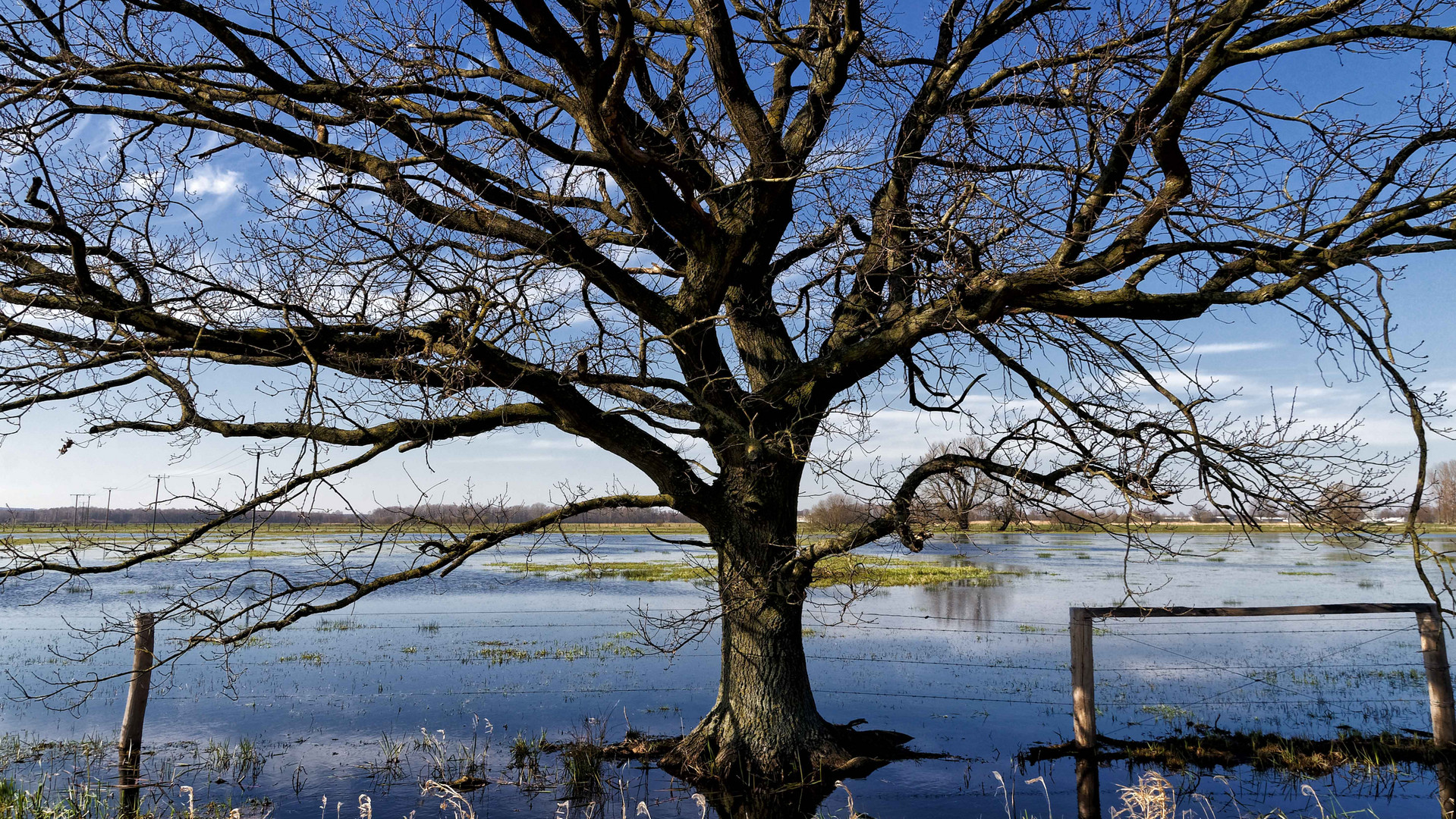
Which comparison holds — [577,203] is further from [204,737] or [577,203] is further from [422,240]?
[204,737]

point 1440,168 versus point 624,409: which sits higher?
point 1440,168

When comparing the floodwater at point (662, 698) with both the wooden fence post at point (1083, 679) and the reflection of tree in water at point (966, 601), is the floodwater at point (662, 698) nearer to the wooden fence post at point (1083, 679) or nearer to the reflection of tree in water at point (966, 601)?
the reflection of tree in water at point (966, 601)

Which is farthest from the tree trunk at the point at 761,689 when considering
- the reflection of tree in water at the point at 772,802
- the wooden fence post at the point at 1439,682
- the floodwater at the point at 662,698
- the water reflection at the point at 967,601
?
the water reflection at the point at 967,601

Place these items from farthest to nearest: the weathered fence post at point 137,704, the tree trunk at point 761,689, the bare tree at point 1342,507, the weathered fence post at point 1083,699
A: the weathered fence post at point 137,704
the tree trunk at point 761,689
the weathered fence post at point 1083,699
the bare tree at point 1342,507

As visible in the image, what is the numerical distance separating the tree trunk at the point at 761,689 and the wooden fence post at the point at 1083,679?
2059 mm

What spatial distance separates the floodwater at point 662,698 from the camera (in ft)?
27.2

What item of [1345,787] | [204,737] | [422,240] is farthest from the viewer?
[204,737]

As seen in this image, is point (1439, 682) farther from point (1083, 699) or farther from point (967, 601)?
point (967, 601)

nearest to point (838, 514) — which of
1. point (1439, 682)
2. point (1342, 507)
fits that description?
point (1342, 507)

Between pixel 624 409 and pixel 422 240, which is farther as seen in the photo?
pixel 624 409

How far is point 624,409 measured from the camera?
736 cm

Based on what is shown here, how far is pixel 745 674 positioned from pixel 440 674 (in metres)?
7.89

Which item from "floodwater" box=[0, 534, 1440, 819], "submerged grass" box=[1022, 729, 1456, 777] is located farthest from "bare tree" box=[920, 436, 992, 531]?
"submerged grass" box=[1022, 729, 1456, 777]

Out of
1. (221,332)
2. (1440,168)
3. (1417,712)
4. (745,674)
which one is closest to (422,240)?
(221,332)
